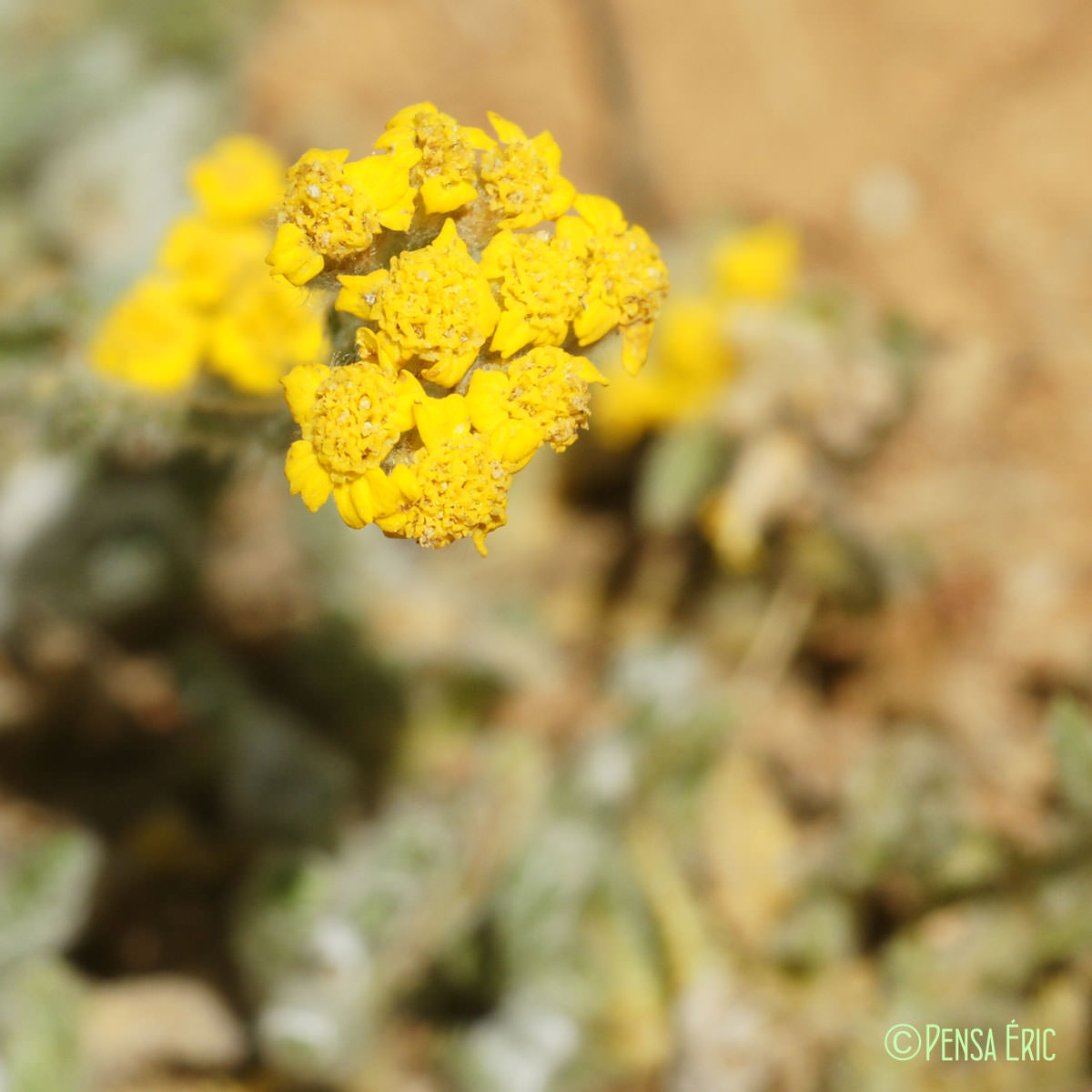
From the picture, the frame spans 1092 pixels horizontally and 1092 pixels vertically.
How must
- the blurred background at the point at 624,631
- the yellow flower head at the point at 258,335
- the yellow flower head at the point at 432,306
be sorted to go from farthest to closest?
the blurred background at the point at 624,631 < the yellow flower head at the point at 258,335 < the yellow flower head at the point at 432,306

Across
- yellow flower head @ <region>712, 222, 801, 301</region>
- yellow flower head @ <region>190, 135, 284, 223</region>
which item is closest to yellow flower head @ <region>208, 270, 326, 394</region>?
yellow flower head @ <region>190, 135, 284, 223</region>

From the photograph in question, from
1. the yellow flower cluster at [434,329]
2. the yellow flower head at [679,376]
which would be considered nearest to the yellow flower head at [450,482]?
the yellow flower cluster at [434,329]

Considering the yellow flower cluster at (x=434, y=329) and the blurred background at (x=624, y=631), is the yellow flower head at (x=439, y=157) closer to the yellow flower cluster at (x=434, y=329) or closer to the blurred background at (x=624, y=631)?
the yellow flower cluster at (x=434, y=329)

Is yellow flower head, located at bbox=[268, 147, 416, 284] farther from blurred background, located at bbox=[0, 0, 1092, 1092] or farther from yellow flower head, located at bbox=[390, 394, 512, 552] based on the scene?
blurred background, located at bbox=[0, 0, 1092, 1092]

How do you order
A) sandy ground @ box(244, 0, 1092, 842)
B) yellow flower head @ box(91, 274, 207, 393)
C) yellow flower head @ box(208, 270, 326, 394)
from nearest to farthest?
yellow flower head @ box(208, 270, 326, 394) → yellow flower head @ box(91, 274, 207, 393) → sandy ground @ box(244, 0, 1092, 842)

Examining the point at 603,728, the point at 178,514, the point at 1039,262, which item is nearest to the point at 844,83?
the point at 1039,262

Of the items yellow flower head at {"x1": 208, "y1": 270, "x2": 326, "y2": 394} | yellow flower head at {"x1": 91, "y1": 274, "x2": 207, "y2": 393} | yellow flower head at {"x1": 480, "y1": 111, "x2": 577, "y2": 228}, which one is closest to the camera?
yellow flower head at {"x1": 480, "y1": 111, "x2": 577, "y2": 228}

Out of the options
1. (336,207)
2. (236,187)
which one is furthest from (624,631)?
(336,207)
